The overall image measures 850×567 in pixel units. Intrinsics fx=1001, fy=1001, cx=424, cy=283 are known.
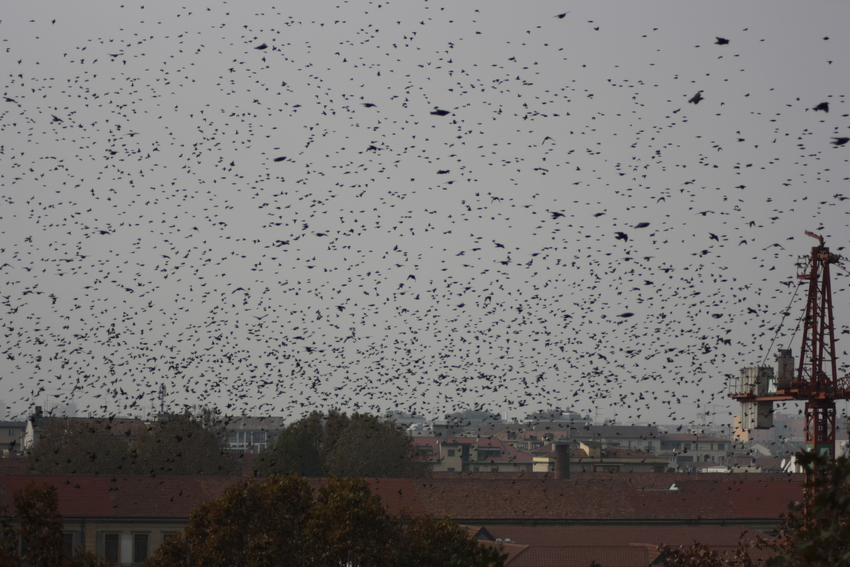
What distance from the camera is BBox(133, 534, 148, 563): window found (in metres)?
55.9

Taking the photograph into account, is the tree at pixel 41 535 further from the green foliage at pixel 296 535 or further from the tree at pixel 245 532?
the green foliage at pixel 296 535

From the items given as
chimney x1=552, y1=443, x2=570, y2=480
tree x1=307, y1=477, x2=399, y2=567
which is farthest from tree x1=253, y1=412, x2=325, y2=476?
tree x1=307, y1=477, x2=399, y2=567

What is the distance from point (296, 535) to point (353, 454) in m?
54.7

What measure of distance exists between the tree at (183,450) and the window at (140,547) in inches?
928

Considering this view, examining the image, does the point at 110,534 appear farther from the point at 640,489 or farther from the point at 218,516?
the point at 640,489

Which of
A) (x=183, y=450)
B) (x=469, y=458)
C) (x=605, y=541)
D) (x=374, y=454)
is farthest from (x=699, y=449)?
(x=605, y=541)

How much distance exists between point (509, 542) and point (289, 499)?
1928cm

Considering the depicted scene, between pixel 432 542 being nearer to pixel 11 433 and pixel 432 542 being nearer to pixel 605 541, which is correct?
pixel 605 541

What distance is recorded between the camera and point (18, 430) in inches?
5522

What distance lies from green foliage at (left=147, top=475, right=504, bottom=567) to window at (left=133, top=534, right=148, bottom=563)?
24.9 m

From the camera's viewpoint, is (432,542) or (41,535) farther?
(432,542)

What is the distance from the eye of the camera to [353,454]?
8688cm

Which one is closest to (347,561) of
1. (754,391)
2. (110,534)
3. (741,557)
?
(741,557)

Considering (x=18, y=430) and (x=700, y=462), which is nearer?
(x=18, y=430)
